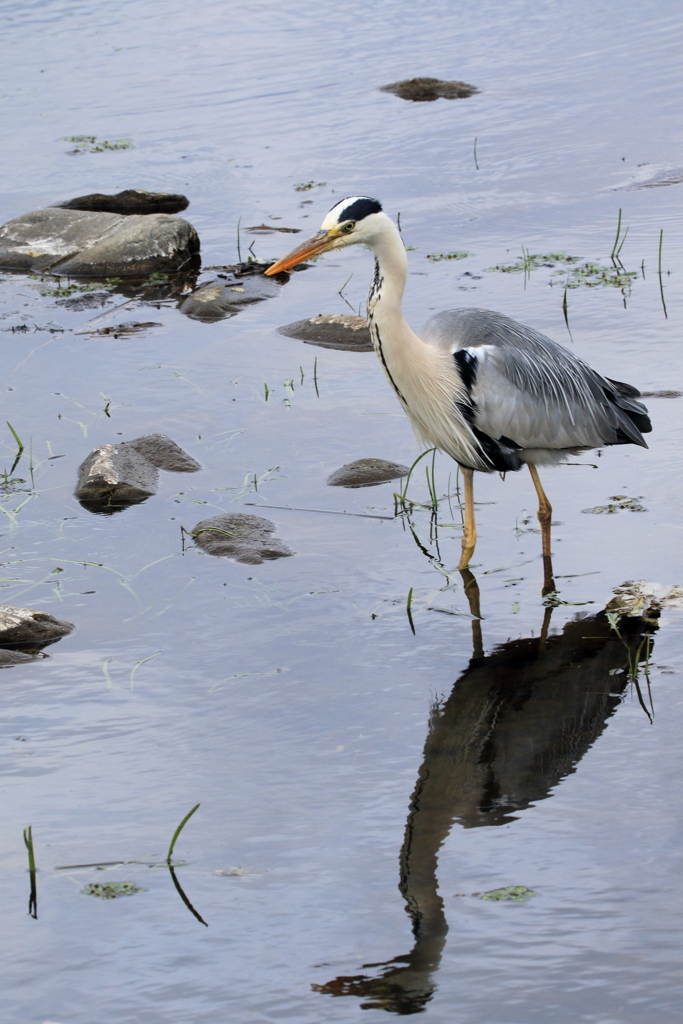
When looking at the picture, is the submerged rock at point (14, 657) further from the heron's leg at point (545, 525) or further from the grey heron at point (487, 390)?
the heron's leg at point (545, 525)

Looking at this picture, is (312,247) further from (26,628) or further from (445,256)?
(445,256)

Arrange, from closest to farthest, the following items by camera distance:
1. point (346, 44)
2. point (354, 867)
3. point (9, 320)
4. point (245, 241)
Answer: point (354, 867) → point (9, 320) → point (245, 241) → point (346, 44)

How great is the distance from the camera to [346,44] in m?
17.4

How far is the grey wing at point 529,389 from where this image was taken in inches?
225

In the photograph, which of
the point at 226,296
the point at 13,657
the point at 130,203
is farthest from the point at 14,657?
the point at 130,203

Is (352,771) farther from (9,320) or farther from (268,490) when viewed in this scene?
(9,320)

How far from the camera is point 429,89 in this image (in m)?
14.5

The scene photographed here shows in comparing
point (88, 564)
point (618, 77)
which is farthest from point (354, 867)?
point (618, 77)

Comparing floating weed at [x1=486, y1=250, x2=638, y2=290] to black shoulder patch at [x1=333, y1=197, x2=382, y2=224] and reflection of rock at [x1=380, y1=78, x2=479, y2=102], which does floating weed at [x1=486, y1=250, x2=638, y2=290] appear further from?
reflection of rock at [x1=380, y1=78, x2=479, y2=102]

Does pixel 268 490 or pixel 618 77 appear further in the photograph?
pixel 618 77

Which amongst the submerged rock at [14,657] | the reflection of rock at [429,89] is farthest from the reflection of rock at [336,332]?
the reflection of rock at [429,89]

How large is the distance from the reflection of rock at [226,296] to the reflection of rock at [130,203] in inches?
88.8

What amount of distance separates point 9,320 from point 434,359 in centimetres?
479

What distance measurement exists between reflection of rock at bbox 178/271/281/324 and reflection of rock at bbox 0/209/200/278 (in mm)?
772
